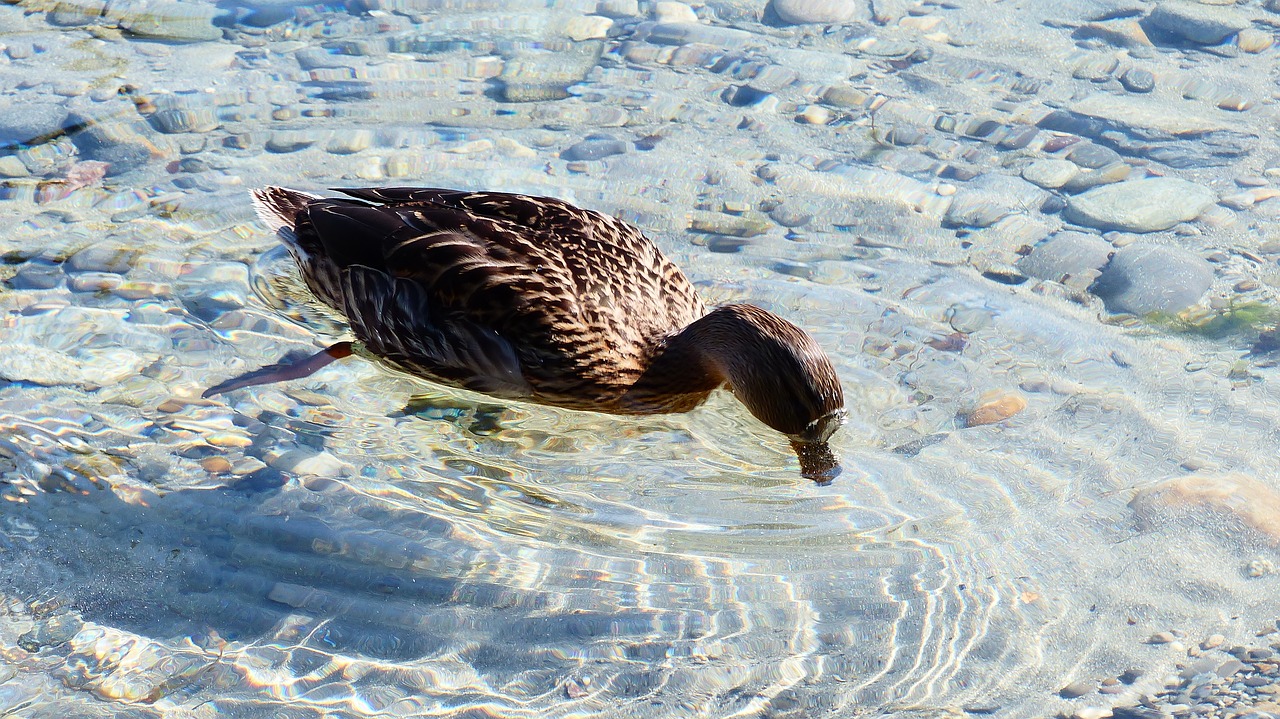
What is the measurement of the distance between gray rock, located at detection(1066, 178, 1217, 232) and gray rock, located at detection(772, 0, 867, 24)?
269 cm

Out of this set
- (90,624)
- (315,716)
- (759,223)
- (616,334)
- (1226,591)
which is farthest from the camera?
(759,223)

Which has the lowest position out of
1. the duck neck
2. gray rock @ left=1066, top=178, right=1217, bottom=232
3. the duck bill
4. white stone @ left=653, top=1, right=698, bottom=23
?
the duck bill

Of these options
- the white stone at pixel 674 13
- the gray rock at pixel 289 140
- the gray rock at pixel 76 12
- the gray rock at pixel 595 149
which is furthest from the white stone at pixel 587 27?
the gray rock at pixel 76 12

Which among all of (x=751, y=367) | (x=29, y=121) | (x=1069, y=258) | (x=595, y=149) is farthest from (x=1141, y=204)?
(x=29, y=121)

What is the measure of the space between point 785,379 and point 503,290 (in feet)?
4.44

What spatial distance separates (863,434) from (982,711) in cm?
153

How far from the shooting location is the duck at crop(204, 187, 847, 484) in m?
5.37

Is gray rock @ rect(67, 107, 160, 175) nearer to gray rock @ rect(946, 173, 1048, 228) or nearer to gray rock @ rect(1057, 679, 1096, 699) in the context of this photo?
gray rock @ rect(946, 173, 1048, 228)

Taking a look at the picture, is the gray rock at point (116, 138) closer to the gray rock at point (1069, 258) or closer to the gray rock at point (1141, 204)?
the gray rock at point (1069, 258)

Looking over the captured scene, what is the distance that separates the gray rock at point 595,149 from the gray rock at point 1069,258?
249 centimetres

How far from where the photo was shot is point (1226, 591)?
4367mm

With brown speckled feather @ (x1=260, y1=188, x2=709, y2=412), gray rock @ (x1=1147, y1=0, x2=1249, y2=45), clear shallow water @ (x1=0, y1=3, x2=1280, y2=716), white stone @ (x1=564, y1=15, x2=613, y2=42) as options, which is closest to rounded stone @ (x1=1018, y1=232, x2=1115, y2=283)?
clear shallow water @ (x1=0, y1=3, x2=1280, y2=716)

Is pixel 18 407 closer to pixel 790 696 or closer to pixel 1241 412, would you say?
pixel 790 696

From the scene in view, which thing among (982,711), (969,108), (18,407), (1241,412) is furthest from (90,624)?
(969,108)
